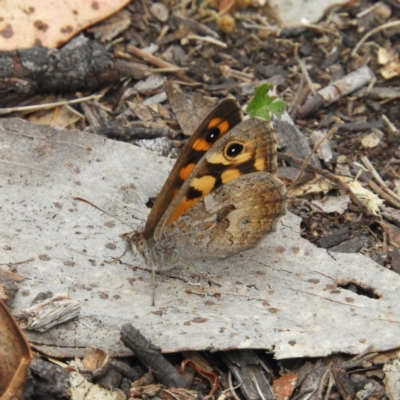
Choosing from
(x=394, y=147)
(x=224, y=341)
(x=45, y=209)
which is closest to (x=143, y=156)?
(x=45, y=209)

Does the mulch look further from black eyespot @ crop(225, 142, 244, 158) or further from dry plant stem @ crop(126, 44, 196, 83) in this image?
black eyespot @ crop(225, 142, 244, 158)

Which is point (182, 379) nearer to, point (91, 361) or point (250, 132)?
point (91, 361)

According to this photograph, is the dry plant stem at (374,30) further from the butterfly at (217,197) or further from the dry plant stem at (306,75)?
the butterfly at (217,197)

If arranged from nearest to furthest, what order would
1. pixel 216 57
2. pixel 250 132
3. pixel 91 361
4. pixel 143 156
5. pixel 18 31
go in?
pixel 91 361
pixel 250 132
pixel 143 156
pixel 18 31
pixel 216 57

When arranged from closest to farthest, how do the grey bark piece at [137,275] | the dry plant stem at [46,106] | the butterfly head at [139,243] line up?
the grey bark piece at [137,275] < the butterfly head at [139,243] < the dry plant stem at [46,106]

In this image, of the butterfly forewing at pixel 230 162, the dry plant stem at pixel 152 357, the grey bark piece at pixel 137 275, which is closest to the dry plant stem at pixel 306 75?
the grey bark piece at pixel 137 275

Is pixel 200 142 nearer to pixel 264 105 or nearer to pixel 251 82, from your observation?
pixel 264 105

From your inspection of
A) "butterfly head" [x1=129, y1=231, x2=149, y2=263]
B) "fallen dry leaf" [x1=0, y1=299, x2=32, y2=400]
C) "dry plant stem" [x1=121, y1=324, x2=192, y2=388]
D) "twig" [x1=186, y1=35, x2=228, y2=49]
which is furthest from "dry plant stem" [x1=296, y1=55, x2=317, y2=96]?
"fallen dry leaf" [x1=0, y1=299, x2=32, y2=400]
